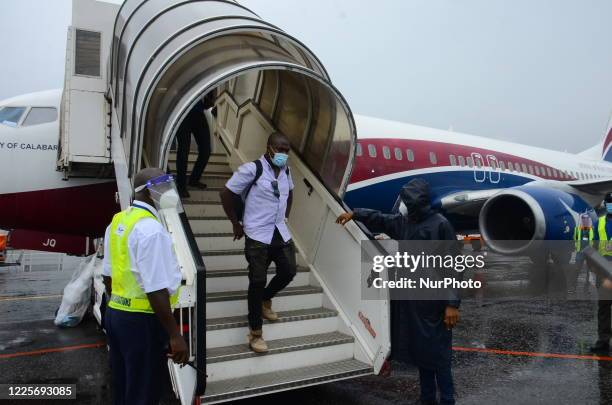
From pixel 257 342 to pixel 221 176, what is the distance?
3.24m

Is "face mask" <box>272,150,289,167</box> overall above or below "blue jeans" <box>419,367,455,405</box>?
above

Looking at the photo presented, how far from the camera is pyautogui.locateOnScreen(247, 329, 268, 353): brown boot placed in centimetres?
393

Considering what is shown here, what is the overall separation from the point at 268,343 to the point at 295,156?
7.53 ft

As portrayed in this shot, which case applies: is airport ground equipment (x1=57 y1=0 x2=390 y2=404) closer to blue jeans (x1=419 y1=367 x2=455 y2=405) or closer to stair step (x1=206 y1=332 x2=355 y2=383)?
stair step (x1=206 y1=332 x2=355 y2=383)

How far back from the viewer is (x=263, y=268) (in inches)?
161

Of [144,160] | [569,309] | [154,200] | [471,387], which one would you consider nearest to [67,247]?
[144,160]

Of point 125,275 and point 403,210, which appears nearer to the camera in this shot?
point 125,275

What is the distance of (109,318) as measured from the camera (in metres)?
2.88

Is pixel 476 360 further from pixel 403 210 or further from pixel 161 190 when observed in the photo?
pixel 161 190

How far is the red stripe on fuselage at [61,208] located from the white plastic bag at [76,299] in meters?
0.59

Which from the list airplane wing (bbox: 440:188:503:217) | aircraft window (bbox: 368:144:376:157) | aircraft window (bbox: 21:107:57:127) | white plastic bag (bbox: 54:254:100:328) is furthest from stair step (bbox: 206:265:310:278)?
airplane wing (bbox: 440:188:503:217)

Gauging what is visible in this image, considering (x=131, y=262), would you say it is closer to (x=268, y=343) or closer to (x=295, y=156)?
(x=268, y=343)

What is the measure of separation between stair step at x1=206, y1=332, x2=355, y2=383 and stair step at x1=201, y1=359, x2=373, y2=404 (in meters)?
0.04

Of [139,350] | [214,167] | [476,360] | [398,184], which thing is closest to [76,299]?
[214,167]
